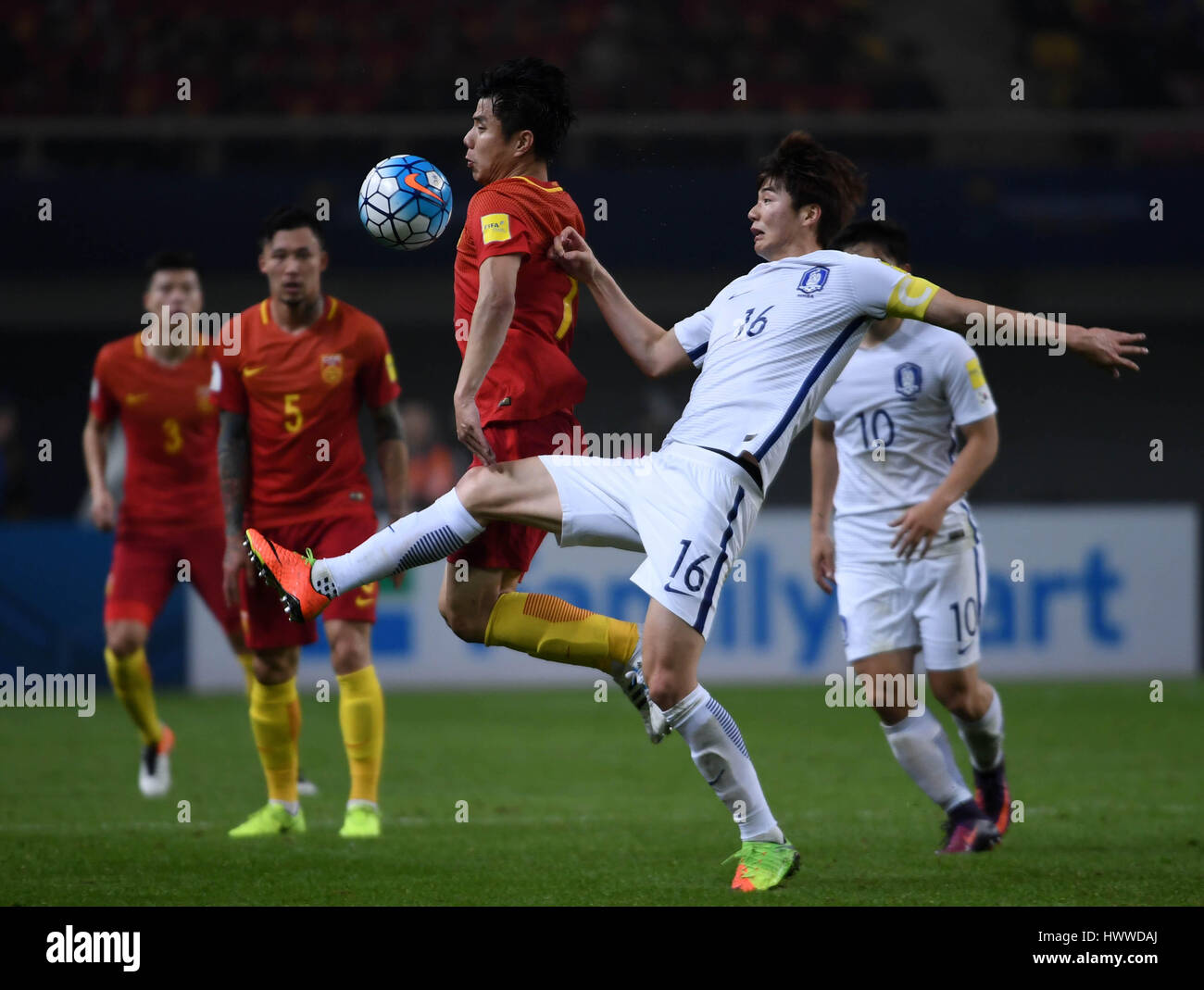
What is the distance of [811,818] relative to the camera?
23.4 feet

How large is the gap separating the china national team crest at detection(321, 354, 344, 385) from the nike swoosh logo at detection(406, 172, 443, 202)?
53.6 inches

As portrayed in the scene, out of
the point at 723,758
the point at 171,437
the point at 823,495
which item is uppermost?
the point at 171,437

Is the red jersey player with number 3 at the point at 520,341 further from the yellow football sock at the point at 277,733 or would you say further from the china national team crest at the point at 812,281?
the yellow football sock at the point at 277,733

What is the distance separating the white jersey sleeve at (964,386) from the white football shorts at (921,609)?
0.56m

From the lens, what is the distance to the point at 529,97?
5363mm

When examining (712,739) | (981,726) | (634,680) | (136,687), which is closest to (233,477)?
(136,687)

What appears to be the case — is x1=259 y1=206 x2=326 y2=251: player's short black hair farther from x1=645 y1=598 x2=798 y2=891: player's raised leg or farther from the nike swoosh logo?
x1=645 y1=598 x2=798 y2=891: player's raised leg

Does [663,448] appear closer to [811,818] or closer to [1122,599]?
[811,818]

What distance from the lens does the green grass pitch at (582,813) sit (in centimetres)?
527

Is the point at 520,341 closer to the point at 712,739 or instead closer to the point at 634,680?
the point at 634,680

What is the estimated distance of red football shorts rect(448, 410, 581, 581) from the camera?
213 inches

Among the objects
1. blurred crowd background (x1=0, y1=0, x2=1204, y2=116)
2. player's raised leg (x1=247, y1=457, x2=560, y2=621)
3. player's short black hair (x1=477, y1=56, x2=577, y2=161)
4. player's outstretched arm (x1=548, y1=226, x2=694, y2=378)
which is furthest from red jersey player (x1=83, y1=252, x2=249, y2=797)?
blurred crowd background (x1=0, y1=0, x2=1204, y2=116)

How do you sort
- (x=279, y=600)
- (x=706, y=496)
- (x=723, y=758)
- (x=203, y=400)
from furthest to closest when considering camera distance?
(x=203, y=400), (x=279, y=600), (x=723, y=758), (x=706, y=496)

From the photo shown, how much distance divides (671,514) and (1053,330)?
4.10 ft
